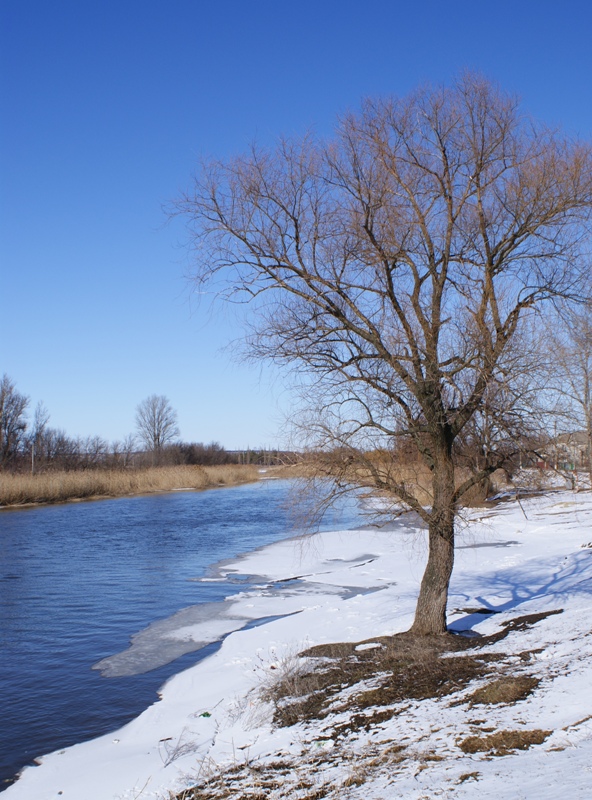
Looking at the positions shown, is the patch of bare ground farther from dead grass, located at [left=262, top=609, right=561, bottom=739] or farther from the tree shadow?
the tree shadow

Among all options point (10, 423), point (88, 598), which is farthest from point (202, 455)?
point (88, 598)

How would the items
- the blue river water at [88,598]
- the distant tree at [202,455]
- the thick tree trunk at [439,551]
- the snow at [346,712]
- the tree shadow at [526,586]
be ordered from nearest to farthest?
the snow at [346,712] < the blue river water at [88,598] < the thick tree trunk at [439,551] < the tree shadow at [526,586] < the distant tree at [202,455]

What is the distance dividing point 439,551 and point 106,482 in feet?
129

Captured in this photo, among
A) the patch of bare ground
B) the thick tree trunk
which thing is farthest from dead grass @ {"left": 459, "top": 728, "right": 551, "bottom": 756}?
the thick tree trunk

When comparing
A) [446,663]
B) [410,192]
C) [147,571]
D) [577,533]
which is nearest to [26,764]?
[446,663]

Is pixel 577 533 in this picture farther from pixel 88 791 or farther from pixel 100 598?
pixel 88 791

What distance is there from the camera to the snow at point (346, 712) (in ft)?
15.6

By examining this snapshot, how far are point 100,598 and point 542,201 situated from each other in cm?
1189

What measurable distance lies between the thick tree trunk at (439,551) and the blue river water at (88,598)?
1.91 m

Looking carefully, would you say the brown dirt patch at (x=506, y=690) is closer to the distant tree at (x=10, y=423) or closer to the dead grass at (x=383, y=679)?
the dead grass at (x=383, y=679)

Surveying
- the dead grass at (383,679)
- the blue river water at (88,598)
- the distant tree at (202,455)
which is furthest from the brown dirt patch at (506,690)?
the distant tree at (202,455)

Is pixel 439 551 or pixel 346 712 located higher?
pixel 439 551

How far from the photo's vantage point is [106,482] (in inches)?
1805

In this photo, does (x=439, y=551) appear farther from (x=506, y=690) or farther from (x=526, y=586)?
(x=526, y=586)
